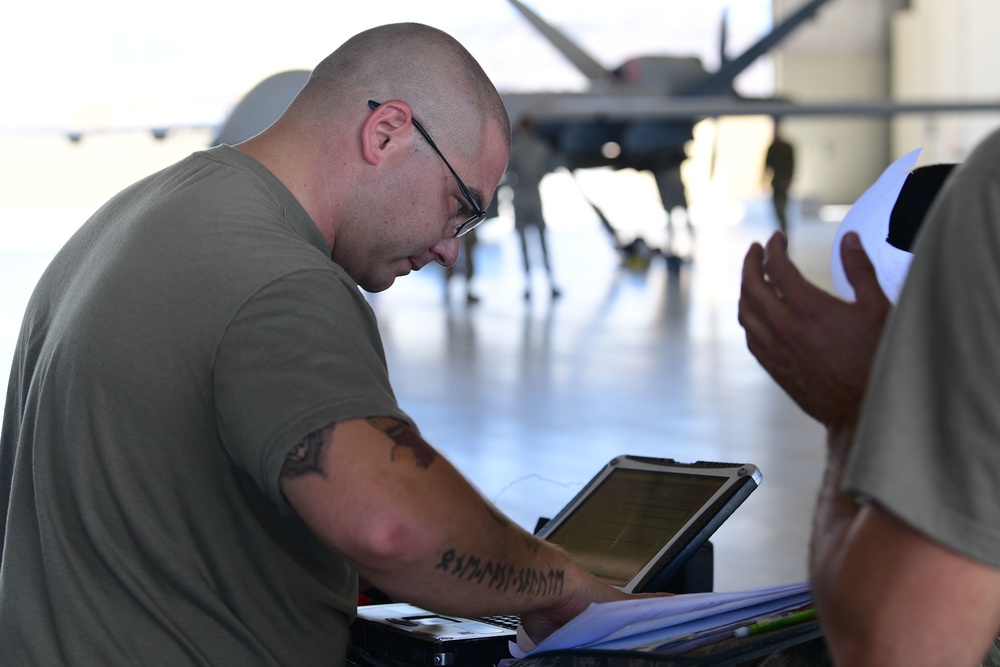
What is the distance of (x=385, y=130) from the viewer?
4.09ft

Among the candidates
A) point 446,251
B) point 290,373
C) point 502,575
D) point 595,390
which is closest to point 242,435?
point 290,373

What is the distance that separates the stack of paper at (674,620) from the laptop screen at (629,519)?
257mm

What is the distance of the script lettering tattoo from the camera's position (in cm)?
101

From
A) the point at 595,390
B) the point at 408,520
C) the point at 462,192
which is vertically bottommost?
the point at 595,390

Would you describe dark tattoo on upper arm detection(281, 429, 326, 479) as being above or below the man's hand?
below

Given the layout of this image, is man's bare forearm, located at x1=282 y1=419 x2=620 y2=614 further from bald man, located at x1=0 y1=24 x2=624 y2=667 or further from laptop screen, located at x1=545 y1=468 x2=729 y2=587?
laptop screen, located at x1=545 y1=468 x2=729 y2=587

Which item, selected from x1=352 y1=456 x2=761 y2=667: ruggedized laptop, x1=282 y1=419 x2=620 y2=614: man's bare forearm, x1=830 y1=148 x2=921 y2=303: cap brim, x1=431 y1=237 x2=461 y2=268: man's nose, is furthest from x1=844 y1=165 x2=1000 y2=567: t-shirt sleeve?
x1=431 y1=237 x2=461 y2=268: man's nose

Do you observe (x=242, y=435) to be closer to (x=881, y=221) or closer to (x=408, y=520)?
(x=408, y=520)

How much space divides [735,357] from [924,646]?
19.5 feet

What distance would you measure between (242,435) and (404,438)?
0.15 meters

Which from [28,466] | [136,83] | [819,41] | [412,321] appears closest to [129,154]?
[136,83]

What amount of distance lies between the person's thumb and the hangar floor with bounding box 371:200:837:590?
997mm

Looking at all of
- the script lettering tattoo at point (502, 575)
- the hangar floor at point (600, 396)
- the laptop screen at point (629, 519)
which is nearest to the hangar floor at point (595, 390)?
the hangar floor at point (600, 396)

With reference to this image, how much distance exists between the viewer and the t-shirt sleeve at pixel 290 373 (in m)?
0.93
